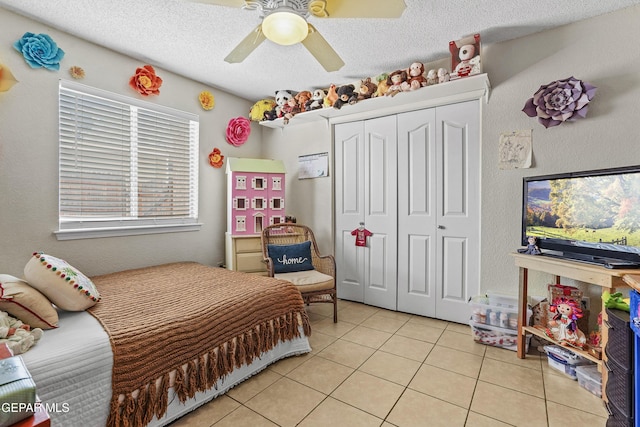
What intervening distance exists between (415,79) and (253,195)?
2028mm

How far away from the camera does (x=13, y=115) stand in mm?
2070

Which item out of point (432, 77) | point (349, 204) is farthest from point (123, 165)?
point (432, 77)

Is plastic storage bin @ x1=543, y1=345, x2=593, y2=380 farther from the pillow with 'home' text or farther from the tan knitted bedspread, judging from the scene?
the pillow with 'home' text

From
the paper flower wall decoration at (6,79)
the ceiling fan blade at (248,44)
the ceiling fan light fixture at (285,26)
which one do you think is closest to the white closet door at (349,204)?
the ceiling fan blade at (248,44)

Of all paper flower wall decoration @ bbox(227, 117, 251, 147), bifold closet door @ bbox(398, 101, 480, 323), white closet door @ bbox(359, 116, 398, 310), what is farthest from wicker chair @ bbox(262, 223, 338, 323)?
paper flower wall decoration @ bbox(227, 117, 251, 147)

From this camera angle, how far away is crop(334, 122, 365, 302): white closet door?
3291mm

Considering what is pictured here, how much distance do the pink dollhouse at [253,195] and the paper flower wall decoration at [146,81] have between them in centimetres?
96

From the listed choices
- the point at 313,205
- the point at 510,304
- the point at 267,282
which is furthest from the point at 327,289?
the point at 510,304

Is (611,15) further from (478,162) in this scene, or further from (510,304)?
(510,304)

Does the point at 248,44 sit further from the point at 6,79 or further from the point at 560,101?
the point at 560,101

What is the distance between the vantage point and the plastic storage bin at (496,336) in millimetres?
2227

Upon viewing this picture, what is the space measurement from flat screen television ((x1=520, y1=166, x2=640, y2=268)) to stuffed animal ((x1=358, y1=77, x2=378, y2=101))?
1.57 metres

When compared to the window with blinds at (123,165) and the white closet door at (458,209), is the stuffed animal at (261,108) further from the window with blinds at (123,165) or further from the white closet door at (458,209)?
the white closet door at (458,209)

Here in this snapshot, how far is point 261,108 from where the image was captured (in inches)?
142
